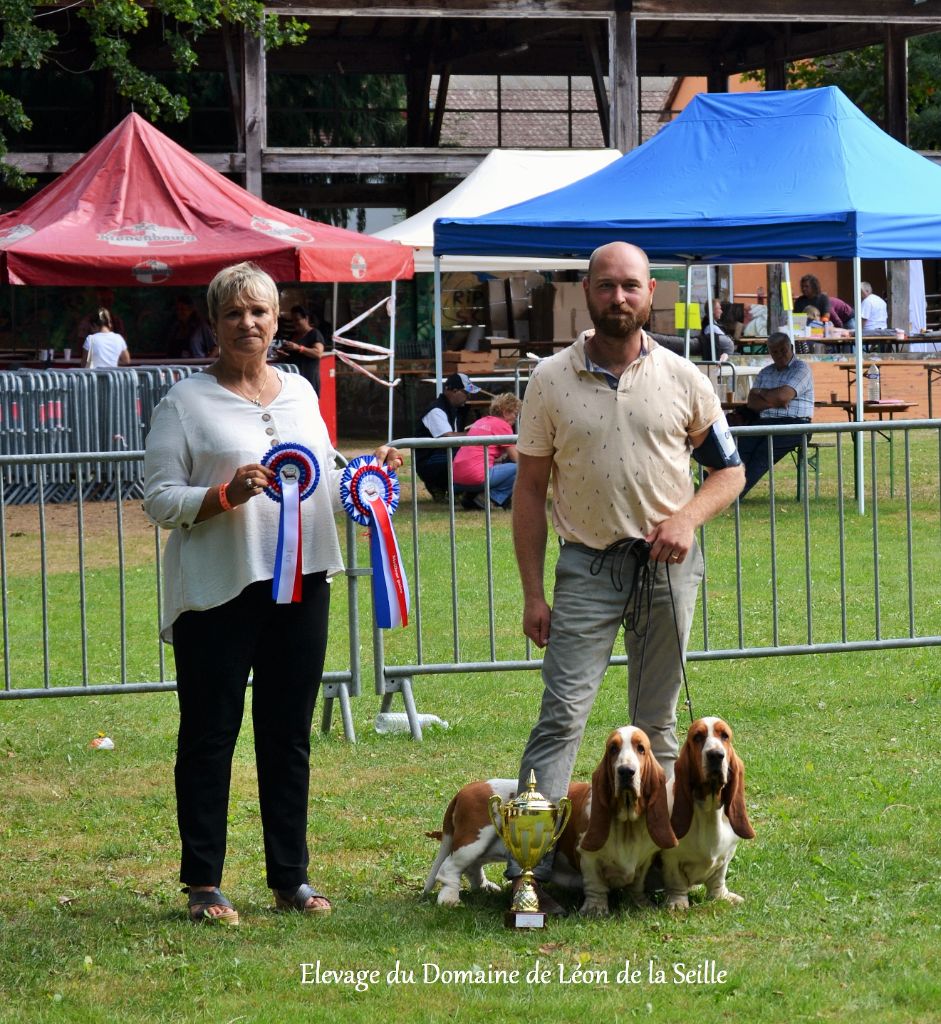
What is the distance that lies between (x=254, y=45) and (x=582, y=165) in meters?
5.08

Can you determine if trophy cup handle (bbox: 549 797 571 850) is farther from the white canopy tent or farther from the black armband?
the white canopy tent

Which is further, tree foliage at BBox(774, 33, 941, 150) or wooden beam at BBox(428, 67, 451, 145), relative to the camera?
tree foliage at BBox(774, 33, 941, 150)

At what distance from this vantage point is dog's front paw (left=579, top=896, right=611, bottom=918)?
471cm

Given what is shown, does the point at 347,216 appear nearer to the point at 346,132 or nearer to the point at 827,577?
the point at 346,132

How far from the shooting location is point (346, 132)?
102 ft

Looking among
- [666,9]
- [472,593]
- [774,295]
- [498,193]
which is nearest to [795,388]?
[472,593]

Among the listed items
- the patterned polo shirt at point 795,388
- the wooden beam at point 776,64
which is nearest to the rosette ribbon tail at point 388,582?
the patterned polo shirt at point 795,388

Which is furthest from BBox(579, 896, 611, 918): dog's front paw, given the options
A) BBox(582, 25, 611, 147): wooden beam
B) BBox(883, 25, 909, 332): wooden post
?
BBox(883, 25, 909, 332): wooden post

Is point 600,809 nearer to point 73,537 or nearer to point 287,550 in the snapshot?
point 287,550

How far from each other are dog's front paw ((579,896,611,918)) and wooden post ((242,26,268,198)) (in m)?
19.6

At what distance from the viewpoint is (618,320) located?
14.8ft

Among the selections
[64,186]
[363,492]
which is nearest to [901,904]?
[363,492]

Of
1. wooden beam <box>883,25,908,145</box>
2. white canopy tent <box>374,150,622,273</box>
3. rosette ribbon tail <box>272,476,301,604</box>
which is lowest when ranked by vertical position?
rosette ribbon tail <box>272,476,301,604</box>

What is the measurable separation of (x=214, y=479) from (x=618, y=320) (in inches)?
48.2
